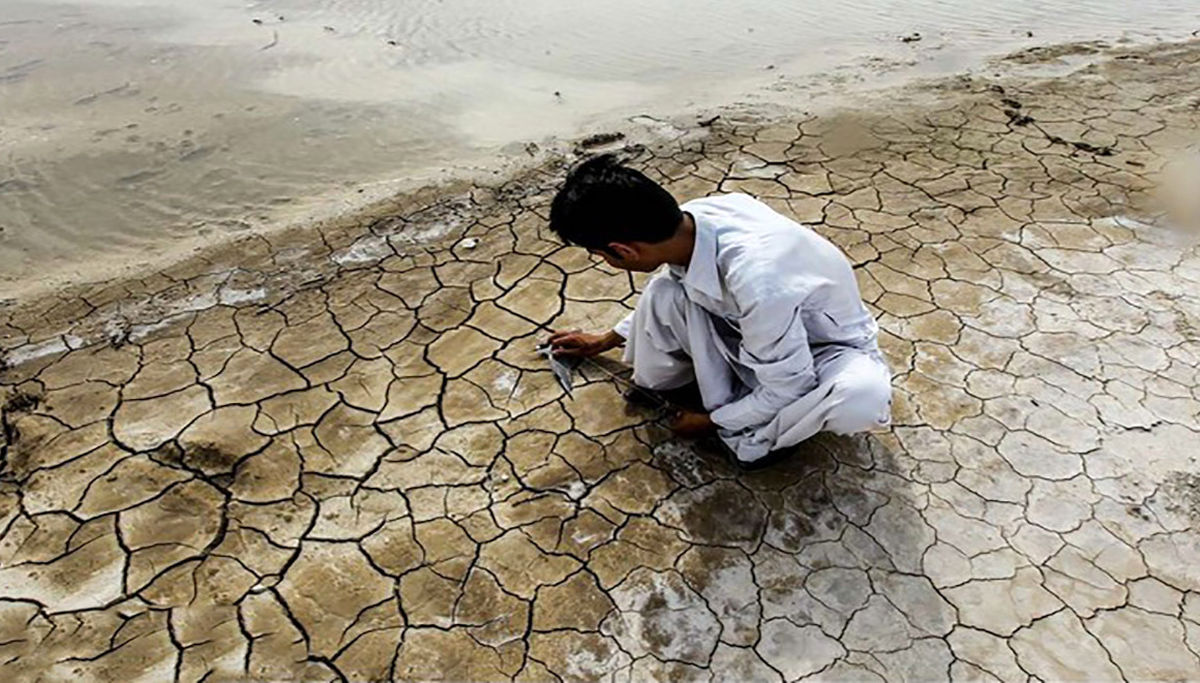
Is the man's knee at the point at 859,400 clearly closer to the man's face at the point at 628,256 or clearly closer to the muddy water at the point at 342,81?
the man's face at the point at 628,256

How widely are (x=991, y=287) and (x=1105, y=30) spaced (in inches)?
171

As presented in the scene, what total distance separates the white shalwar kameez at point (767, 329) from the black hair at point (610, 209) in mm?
150

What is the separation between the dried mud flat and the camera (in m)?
2.20

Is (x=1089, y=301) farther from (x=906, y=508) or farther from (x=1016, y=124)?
(x=1016, y=124)

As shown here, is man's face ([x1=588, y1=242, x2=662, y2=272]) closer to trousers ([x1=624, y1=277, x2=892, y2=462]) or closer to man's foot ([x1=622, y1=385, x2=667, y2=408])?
trousers ([x1=624, y1=277, x2=892, y2=462])

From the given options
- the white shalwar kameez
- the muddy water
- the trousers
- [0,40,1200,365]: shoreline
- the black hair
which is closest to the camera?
the black hair

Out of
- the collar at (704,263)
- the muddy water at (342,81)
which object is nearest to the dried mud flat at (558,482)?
the collar at (704,263)

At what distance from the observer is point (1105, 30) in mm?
6430

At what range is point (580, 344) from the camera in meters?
2.97

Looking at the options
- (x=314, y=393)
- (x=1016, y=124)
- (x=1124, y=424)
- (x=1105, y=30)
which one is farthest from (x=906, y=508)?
(x=1105, y=30)

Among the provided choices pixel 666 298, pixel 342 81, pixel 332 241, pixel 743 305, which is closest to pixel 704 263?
pixel 743 305

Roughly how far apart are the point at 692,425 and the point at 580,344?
0.57 meters

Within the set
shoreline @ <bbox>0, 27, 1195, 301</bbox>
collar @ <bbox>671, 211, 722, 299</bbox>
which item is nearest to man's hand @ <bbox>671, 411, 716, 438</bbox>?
collar @ <bbox>671, 211, 722, 299</bbox>

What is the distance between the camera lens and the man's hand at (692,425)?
2.55 m
